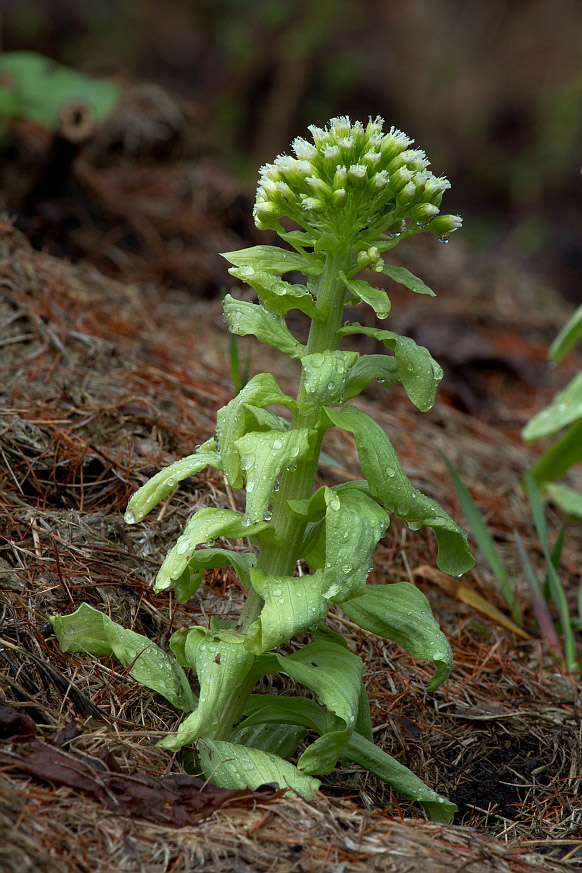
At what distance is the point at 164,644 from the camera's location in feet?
7.54

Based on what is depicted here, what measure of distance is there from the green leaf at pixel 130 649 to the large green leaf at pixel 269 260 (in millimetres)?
938

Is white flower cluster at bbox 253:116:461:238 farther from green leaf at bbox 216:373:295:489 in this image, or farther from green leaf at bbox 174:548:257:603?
green leaf at bbox 174:548:257:603

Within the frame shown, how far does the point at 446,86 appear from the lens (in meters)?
9.52

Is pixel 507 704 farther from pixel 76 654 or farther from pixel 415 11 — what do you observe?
pixel 415 11

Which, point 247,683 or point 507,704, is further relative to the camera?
point 507,704

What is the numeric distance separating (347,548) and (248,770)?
21.8 inches

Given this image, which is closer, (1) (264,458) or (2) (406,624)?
(1) (264,458)

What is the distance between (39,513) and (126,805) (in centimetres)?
103

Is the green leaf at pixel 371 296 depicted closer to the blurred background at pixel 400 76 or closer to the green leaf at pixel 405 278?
the green leaf at pixel 405 278

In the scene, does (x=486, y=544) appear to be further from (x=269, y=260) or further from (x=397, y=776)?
(x=269, y=260)

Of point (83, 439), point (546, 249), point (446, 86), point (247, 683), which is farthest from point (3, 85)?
point (446, 86)

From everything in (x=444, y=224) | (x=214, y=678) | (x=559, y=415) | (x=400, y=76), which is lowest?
(x=214, y=678)

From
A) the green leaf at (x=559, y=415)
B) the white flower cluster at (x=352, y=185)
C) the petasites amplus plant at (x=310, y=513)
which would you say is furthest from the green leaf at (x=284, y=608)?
the green leaf at (x=559, y=415)

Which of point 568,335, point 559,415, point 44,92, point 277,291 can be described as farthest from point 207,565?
point 44,92
